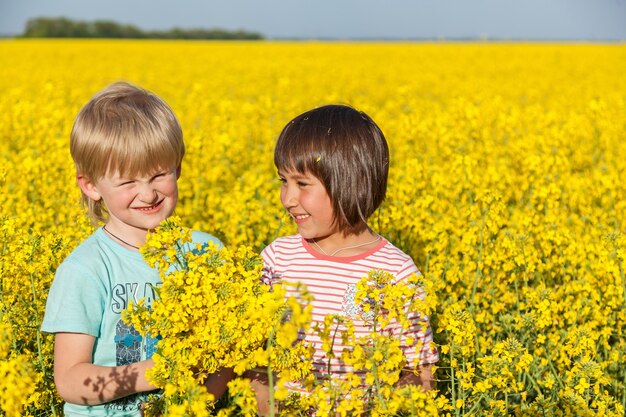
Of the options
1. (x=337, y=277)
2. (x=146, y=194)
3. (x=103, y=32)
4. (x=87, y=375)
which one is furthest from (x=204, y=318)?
(x=103, y=32)

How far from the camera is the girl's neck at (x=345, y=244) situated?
3.16 meters

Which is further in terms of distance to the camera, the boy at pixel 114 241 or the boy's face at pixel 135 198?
the boy's face at pixel 135 198

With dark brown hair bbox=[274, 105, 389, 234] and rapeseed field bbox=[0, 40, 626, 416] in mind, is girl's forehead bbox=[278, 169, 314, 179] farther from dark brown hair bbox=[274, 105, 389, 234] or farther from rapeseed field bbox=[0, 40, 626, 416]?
rapeseed field bbox=[0, 40, 626, 416]

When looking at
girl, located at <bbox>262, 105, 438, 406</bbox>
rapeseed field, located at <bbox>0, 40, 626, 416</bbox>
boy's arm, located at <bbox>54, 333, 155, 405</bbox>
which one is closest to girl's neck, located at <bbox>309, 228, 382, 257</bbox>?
girl, located at <bbox>262, 105, 438, 406</bbox>

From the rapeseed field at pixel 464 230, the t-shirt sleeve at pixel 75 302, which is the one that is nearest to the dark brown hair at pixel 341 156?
the rapeseed field at pixel 464 230

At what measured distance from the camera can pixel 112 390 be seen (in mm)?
2590

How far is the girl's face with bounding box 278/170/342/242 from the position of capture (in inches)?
119

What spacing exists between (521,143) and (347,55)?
2470 centimetres

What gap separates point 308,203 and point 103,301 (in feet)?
2.81

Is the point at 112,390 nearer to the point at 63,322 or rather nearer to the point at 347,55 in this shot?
the point at 63,322

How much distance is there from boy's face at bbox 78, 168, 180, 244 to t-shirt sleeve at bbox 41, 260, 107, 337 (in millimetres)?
262

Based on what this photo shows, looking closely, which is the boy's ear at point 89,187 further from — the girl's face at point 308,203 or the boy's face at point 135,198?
the girl's face at point 308,203

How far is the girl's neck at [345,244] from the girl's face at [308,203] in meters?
0.08

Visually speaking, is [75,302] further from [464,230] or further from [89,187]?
[464,230]
